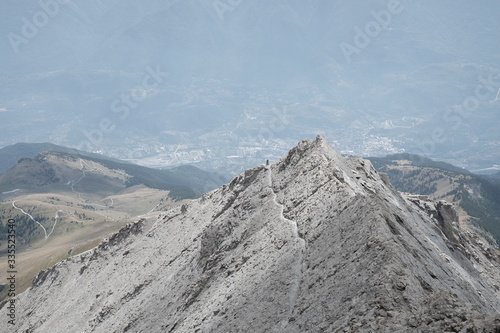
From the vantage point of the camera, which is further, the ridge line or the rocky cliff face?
the ridge line

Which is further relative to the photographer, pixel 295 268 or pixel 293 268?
pixel 293 268

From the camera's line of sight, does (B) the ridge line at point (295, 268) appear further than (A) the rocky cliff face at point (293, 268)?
Yes

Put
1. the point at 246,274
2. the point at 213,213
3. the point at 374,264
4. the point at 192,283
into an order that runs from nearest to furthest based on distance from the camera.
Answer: the point at 374,264 → the point at 246,274 → the point at 192,283 → the point at 213,213

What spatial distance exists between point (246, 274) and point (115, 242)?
1553 inches

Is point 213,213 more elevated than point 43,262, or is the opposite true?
point 43,262

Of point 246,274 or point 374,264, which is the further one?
point 246,274

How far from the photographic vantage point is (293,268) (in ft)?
79.7

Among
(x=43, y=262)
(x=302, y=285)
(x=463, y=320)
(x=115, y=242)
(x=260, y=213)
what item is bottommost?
(x=463, y=320)

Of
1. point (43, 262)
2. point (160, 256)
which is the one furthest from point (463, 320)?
point (43, 262)

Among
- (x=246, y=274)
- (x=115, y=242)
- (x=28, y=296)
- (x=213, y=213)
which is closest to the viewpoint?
(x=246, y=274)

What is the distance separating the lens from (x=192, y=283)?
33094 mm

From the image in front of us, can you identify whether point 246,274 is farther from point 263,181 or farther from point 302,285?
point 263,181

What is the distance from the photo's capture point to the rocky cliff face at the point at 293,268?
17.5m

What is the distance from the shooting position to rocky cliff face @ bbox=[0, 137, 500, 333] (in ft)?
57.3
